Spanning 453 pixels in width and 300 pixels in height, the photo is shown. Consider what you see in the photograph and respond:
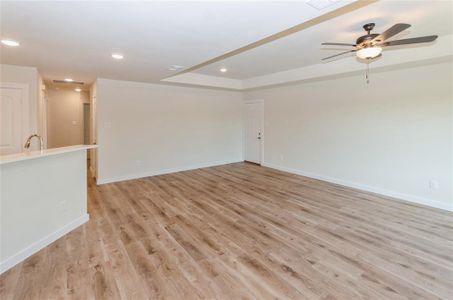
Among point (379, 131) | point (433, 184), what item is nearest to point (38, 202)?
point (379, 131)

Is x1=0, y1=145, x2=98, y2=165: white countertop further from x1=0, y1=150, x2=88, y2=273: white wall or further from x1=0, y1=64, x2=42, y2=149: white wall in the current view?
x1=0, y1=64, x2=42, y2=149: white wall

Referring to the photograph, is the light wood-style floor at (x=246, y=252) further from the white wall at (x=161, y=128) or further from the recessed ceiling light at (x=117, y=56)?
the recessed ceiling light at (x=117, y=56)

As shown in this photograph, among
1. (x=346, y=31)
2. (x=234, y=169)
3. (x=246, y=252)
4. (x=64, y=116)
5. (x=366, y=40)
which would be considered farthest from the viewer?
(x=64, y=116)

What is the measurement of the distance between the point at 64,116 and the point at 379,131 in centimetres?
917

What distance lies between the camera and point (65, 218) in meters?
3.00

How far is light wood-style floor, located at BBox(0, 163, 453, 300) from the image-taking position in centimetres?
199

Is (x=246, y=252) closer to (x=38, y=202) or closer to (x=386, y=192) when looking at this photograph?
(x=38, y=202)

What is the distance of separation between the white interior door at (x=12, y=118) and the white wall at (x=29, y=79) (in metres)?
0.08

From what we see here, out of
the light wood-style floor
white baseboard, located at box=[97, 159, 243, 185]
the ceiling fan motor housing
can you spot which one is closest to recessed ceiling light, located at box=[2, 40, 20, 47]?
the light wood-style floor

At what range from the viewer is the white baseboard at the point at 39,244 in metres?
2.24

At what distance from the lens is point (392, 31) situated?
2.29 metres

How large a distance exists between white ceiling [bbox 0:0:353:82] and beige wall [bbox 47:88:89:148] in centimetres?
417

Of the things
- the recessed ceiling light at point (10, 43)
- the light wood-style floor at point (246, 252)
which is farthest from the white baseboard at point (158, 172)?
the recessed ceiling light at point (10, 43)

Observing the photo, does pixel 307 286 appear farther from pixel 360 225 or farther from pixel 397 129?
pixel 397 129
